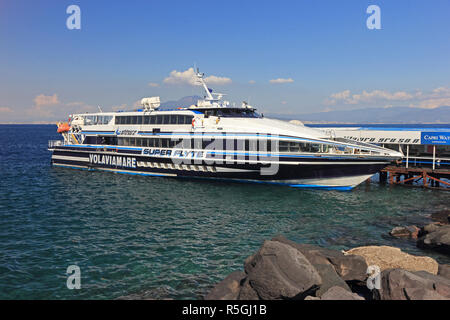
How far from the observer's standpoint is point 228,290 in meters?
9.99

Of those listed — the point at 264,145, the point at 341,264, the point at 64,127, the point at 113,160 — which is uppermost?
the point at 64,127

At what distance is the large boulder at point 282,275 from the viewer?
29.7ft

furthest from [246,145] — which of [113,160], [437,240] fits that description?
[113,160]

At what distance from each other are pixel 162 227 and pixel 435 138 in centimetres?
2408

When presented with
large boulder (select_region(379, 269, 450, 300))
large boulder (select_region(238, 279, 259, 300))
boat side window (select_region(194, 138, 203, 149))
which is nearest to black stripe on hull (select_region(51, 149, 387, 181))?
boat side window (select_region(194, 138, 203, 149))

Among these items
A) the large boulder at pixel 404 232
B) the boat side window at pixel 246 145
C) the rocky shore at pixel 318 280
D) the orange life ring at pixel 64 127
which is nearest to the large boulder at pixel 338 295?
the rocky shore at pixel 318 280

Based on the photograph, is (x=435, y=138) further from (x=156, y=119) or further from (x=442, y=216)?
(x=156, y=119)

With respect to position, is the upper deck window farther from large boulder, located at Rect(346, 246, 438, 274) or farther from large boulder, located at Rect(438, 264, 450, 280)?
large boulder, located at Rect(438, 264, 450, 280)

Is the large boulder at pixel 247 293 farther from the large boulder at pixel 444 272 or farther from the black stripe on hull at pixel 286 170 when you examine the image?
the black stripe on hull at pixel 286 170

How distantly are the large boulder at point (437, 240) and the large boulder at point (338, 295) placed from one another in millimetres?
8147

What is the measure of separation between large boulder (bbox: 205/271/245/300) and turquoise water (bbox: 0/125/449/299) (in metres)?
1.32

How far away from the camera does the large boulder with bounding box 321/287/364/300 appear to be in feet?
30.1

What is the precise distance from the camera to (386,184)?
103 feet
